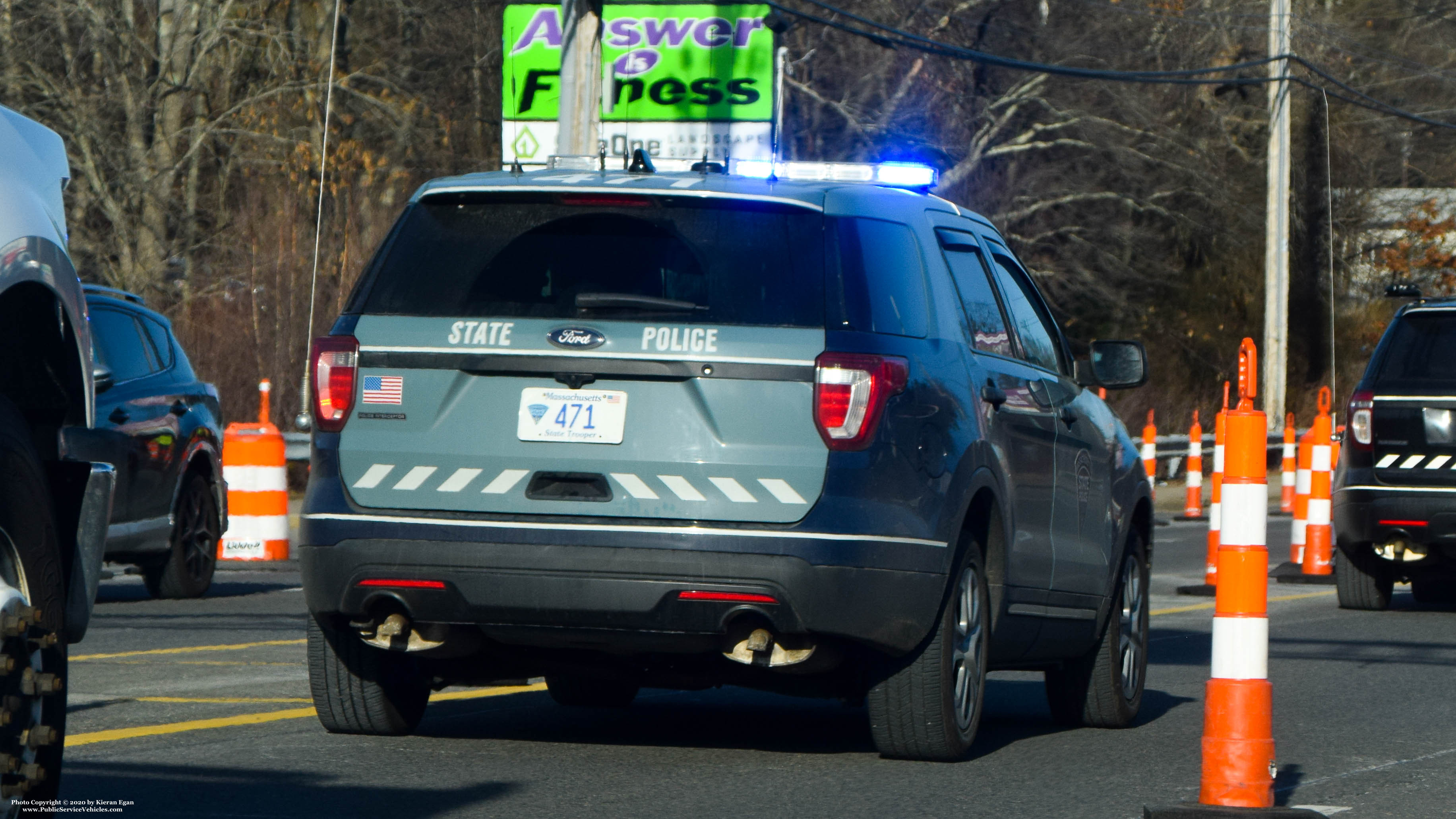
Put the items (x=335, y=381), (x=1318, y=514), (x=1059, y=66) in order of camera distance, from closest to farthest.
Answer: (x=335, y=381), (x=1318, y=514), (x=1059, y=66)

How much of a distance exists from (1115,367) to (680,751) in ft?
8.23

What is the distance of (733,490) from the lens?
20.9ft

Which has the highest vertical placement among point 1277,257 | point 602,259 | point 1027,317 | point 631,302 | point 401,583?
point 602,259

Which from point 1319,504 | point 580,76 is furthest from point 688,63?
point 1319,504

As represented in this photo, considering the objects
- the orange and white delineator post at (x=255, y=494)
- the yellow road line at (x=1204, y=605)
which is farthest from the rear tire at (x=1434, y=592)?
the orange and white delineator post at (x=255, y=494)

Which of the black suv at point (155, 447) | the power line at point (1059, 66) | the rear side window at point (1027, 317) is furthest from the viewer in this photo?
the power line at point (1059, 66)

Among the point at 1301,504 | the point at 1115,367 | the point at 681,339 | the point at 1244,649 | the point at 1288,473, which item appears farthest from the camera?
the point at 1288,473

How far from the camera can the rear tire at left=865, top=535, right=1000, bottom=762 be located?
267 inches

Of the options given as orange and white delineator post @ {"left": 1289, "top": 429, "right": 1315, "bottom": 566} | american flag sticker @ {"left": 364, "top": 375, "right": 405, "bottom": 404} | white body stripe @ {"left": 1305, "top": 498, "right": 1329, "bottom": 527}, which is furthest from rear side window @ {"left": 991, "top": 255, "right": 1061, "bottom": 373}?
orange and white delineator post @ {"left": 1289, "top": 429, "right": 1315, "bottom": 566}

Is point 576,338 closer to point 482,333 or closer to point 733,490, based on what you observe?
point 482,333

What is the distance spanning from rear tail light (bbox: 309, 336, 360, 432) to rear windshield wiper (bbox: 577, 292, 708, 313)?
0.69 metres

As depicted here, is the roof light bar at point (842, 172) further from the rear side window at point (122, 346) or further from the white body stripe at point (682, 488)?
the rear side window at point (122, 346)

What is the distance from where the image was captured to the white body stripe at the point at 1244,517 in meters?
5.90

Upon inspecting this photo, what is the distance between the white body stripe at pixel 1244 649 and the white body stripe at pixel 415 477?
225 cm
